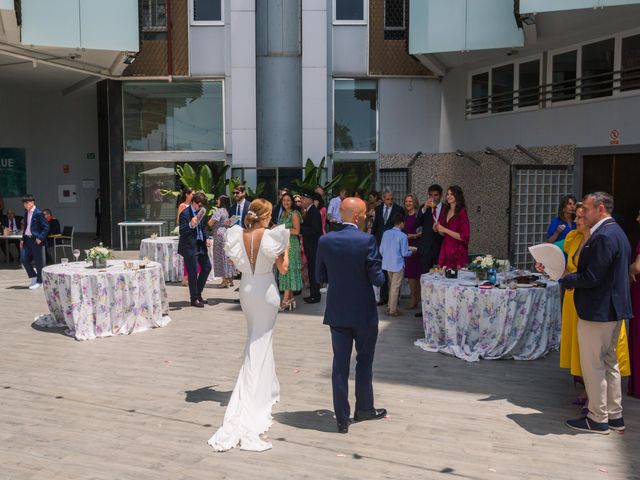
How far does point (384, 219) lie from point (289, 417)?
19.2 feet

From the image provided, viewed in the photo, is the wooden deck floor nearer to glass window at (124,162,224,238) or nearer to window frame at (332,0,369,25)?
glass window at (124,162,224,238)

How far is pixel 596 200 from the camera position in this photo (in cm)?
557

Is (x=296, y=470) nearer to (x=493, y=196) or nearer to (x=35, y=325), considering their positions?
(x=35, y=325)

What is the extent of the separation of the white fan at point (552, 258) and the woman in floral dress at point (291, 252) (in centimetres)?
506

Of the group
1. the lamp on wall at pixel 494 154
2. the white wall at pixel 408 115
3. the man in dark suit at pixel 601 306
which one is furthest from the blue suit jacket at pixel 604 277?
the white wall at pixel 408 115

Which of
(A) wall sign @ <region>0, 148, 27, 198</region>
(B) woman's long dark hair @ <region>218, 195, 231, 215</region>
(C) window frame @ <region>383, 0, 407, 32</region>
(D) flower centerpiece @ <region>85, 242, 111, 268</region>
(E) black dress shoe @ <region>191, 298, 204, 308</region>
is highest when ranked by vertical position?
(C) window frame @ <region>383, 0, 407, 32</region>

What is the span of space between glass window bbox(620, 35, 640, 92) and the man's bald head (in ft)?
Result: 29.7

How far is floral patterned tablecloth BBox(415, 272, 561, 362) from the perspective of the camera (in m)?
7.76

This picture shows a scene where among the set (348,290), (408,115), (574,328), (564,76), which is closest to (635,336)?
(574,328)

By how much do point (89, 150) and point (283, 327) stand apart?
58.0 ft

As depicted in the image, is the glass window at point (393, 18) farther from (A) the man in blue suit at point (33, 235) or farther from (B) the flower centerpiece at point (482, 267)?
(B) the flower centerpiece at point (482, 267)

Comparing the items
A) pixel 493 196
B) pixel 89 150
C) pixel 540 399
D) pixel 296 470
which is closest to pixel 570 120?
pixel 493 196

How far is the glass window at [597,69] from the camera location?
1298 cm

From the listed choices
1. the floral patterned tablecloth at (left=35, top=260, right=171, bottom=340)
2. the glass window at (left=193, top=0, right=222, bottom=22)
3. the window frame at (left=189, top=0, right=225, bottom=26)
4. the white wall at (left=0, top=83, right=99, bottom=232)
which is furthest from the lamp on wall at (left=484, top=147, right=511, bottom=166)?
the white wall at (left=0, top=83, right=99, bottom=232)
